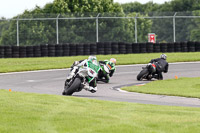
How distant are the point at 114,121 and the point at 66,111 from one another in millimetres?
1352

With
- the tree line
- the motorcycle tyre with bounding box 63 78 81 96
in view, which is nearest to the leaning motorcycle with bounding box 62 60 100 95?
the motorcycle tyre with bounding box 63 78 81 96

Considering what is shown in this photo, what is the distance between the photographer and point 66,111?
359 inches

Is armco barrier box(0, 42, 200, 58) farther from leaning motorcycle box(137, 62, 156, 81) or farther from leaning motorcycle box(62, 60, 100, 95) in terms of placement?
leaning motorcycle box(62, 60, 100, 95)

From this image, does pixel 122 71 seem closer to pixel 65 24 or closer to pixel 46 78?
pixel 46 78

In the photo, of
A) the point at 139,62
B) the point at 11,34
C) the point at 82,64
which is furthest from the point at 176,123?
the point at 11,34

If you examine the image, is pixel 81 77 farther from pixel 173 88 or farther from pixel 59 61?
pixel 59 61

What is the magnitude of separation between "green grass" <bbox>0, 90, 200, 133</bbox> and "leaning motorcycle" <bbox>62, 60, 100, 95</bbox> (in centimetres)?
253

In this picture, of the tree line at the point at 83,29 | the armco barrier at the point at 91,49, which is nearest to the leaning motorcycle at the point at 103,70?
the armco barrier at the point at 91,49

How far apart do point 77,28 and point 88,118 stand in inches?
1113

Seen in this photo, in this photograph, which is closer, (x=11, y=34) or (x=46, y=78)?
(x=46, y=78)

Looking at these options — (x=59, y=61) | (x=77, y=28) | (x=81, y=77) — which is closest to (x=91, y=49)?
(x=59, y=61)

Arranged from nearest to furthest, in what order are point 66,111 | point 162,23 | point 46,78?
point 66,111 < point 46,78 < point 162,23

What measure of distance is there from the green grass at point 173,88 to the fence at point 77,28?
1748cm

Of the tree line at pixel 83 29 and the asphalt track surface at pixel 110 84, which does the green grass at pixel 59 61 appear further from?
the tree line at pixel 83 29
